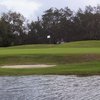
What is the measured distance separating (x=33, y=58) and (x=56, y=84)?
1936 cm

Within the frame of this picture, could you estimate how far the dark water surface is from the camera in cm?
2150

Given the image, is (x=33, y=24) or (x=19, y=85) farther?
(x=33, y=24)

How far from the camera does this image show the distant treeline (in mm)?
136125

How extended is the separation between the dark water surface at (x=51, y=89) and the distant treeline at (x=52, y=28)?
9821 centimetres

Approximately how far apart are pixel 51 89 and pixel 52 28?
397 feet

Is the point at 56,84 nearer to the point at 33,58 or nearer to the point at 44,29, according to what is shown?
the point at 33,58

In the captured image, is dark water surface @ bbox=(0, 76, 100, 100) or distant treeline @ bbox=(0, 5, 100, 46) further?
distant treeline @ bbox=(0, 5, 100, 46)

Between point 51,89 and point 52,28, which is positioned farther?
point 52,28

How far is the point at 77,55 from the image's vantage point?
46.4 m

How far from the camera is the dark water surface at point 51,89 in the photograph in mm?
21500

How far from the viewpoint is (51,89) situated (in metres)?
24.7

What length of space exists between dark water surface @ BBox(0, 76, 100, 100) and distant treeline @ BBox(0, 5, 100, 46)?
9821 centimetres

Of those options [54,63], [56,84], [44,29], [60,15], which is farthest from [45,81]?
[60,15]

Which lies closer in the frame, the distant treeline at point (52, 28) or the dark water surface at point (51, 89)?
the dark water surface at point (51, 89)
